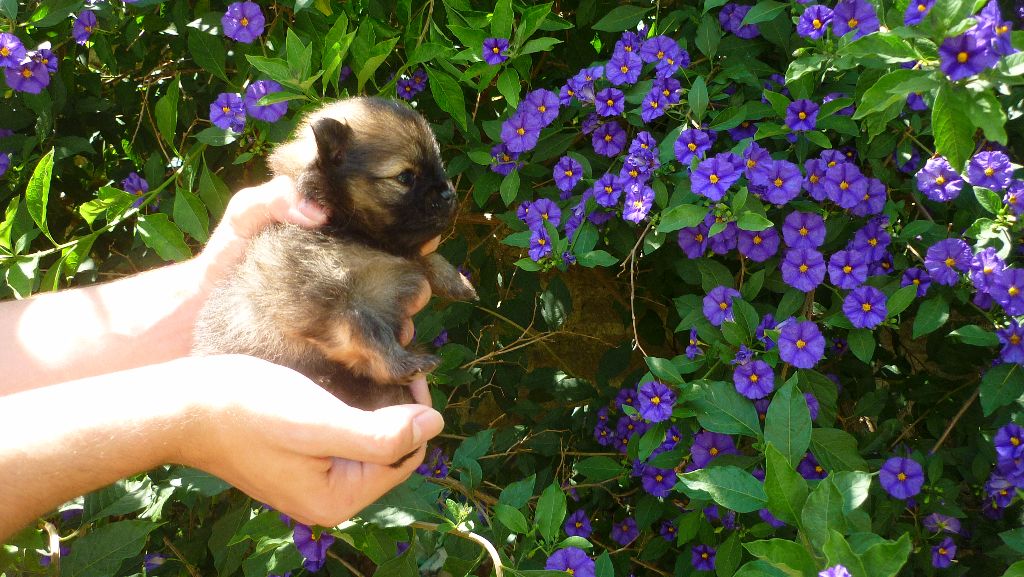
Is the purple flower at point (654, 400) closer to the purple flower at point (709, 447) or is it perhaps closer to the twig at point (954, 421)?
the purple flower at point (709, 447)

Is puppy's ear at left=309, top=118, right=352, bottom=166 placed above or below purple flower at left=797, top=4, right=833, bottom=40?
below

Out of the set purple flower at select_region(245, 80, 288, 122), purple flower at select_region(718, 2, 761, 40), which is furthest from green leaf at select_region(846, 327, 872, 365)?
purple flower at select_region(245, 80, 288, 122)

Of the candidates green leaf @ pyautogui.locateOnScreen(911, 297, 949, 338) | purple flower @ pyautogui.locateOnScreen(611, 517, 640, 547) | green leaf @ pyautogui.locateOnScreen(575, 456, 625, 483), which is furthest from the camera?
purple flower @ pyautogui.locateOnScreen(611, 517, 640, 547)

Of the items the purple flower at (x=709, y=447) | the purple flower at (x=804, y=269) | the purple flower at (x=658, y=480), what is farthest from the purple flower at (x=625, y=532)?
the purple flower at (x=804, y=269)

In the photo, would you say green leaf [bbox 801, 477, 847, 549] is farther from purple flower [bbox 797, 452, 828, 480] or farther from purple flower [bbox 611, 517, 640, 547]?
purple flower [bbox 611, 517, 640, 547]

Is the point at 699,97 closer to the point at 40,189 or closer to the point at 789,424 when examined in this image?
the point at 789,424

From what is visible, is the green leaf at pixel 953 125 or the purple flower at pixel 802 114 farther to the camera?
the purple flower at pixel 802 114
